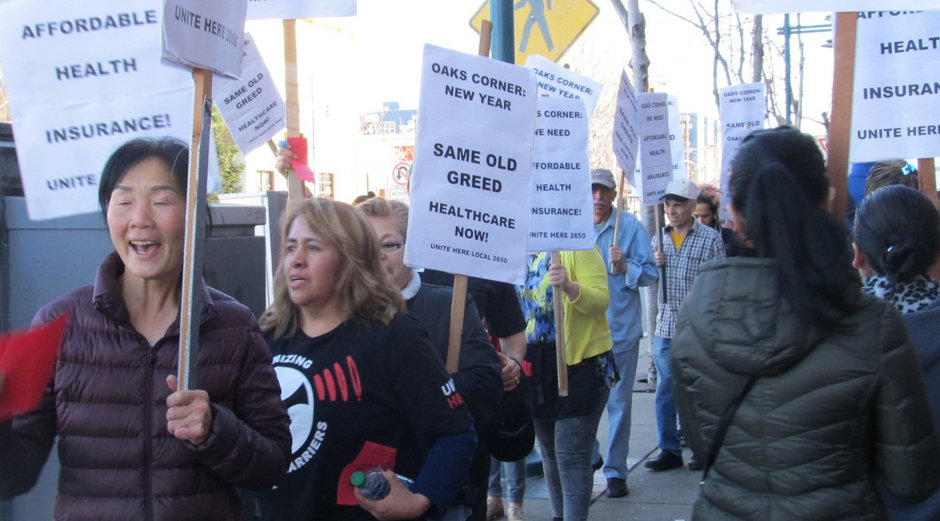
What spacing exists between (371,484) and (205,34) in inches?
51.6

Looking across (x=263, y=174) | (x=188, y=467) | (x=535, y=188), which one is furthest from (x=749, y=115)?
(x=263, y=174)

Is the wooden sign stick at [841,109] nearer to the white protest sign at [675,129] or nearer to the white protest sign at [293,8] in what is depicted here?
the white protest sign at [293,8]

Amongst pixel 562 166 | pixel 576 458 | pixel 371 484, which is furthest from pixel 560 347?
pixel 371 484

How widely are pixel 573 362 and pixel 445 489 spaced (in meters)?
2.79

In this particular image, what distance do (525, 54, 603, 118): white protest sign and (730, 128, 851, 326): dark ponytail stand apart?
4159 mm

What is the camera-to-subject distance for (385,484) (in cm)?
291

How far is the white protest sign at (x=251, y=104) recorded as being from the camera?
18.0ft

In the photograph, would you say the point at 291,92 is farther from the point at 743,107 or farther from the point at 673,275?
the point at 743,107

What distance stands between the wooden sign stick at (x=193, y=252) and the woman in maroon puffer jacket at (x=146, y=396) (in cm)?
7

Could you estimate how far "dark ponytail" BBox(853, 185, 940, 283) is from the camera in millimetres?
3232

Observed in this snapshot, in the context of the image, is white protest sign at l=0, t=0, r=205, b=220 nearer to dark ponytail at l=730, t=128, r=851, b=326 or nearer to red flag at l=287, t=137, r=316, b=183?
red flag at l=287, t=137, r=316, b=183

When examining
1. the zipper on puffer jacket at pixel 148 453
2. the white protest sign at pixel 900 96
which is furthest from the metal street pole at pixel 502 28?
the zipper on puffer jacket at pixel 148 453

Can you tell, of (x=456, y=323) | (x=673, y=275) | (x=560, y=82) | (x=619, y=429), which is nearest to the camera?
(x=456, y=323)

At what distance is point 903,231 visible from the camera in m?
3.25
